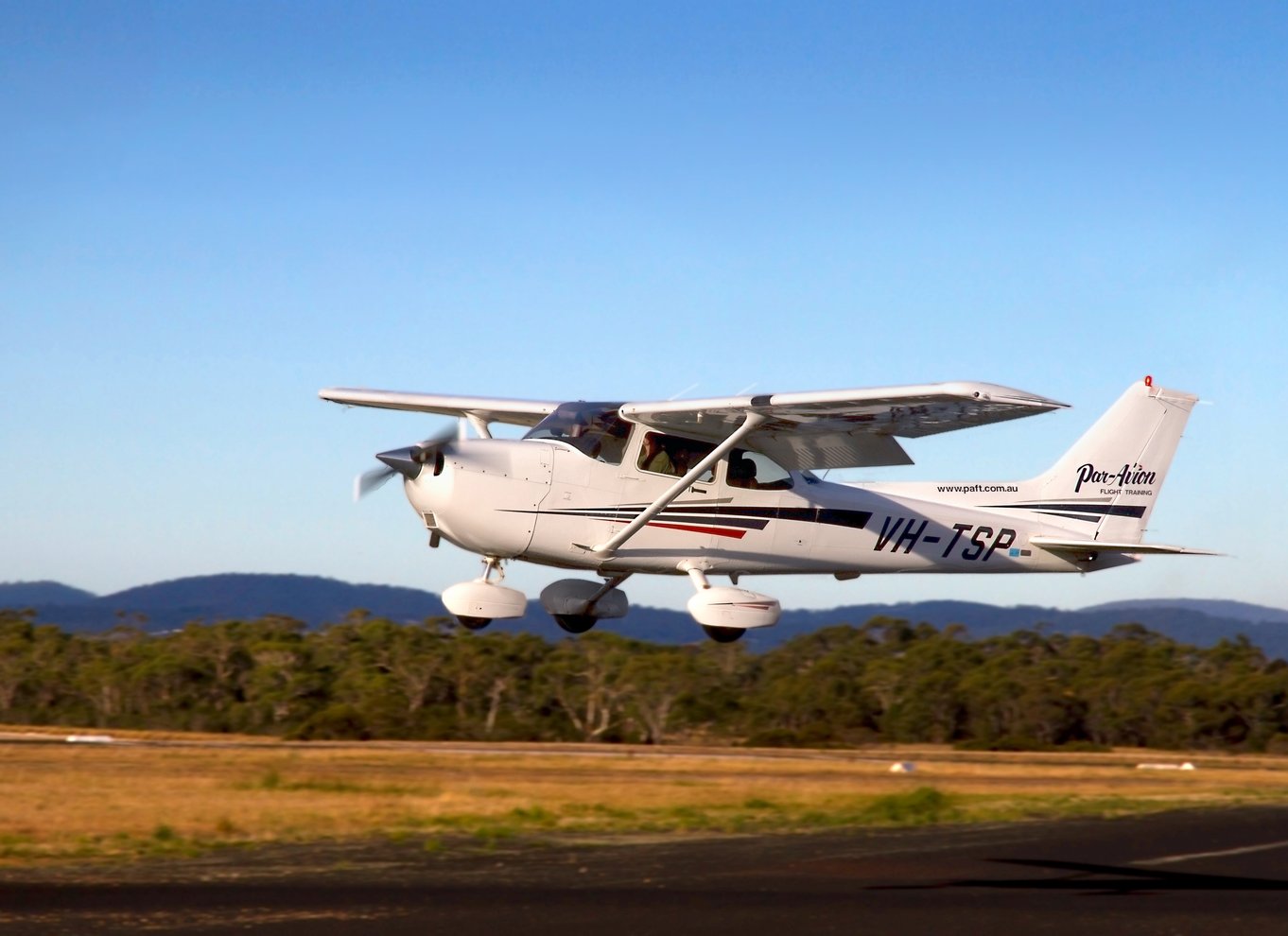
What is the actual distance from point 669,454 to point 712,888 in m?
5.89

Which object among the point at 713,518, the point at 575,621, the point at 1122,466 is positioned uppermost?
the point at 1122,466

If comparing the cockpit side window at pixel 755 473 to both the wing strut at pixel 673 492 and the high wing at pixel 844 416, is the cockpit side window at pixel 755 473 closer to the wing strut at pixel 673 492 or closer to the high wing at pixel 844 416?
the high wing at pixel 844 416

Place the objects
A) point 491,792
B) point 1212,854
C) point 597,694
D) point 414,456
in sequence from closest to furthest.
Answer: point 414,456, point 1212,854, point 491,792, point 597,694

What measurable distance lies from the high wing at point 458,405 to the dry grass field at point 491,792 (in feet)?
25.4

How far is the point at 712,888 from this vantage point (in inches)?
742

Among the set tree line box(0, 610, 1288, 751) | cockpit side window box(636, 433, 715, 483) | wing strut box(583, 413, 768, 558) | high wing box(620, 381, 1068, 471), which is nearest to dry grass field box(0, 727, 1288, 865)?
tree line box(0, 610, 1288, 751)

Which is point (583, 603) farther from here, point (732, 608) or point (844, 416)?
point (844, 416)

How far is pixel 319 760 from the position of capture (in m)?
36.0

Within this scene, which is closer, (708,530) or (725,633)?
(725,633)

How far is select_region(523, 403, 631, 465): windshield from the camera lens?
16.3 meters

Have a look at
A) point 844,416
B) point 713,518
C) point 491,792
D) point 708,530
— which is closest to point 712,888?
point 708,530

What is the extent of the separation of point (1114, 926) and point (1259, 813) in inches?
573

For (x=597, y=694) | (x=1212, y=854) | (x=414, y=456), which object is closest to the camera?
(x=414, y=456)

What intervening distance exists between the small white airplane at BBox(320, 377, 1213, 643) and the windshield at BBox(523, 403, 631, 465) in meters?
0.01
